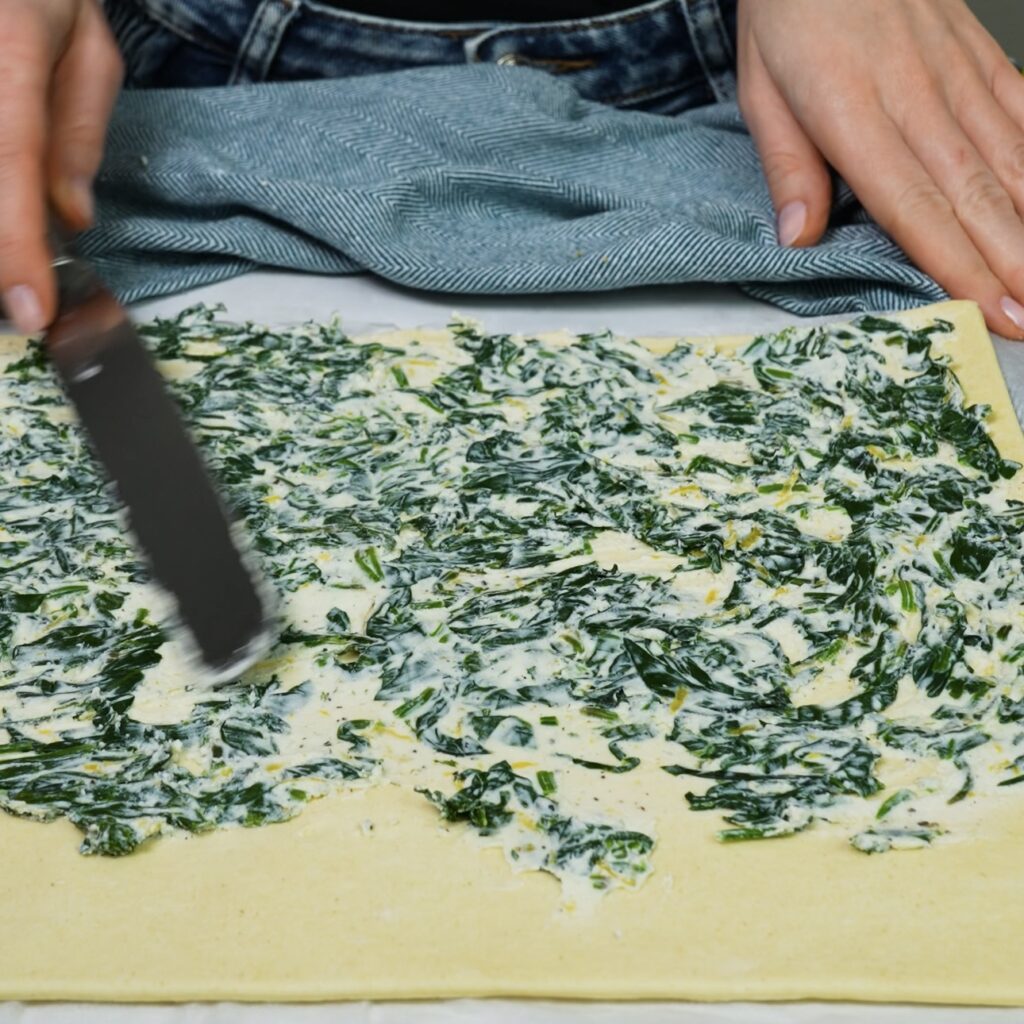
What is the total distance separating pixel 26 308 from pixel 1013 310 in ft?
5.99

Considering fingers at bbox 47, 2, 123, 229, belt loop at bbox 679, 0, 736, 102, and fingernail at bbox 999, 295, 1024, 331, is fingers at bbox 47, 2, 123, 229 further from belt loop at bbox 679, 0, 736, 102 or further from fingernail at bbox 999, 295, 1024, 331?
fingernail at bbox 999, 295, 1024, 331

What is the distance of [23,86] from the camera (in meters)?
2.23

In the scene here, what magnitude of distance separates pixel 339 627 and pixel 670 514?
56 centimetres

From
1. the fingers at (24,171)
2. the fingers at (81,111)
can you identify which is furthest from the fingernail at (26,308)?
the fingers at (81,111)

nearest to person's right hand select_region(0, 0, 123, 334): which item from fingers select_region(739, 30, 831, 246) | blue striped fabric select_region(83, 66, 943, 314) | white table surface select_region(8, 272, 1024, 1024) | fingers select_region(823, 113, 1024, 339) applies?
blue striped fabric select_region(83, 66, 943, 314)

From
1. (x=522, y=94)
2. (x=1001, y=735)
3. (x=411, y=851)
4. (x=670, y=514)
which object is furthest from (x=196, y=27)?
(x=1001, y=735)

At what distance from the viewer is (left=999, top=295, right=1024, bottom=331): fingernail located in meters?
2.48

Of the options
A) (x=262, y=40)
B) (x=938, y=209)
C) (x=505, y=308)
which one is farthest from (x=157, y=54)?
(x=938, y=209)

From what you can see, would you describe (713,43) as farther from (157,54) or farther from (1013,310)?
(157,54)

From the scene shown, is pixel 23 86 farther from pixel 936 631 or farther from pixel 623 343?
pixel 936 631

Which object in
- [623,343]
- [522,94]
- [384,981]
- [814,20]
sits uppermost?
[814,20]

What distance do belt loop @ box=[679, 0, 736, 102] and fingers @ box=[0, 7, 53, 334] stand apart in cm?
149

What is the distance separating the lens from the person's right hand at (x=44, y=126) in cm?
208

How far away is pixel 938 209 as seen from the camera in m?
2.51
